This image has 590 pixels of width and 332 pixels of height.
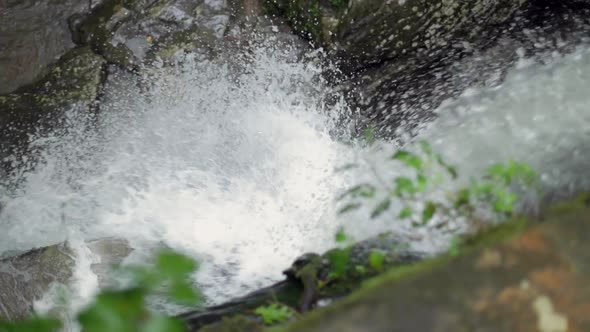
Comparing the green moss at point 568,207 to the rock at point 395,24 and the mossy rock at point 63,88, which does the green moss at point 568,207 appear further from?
the mossy rock at point 63,88

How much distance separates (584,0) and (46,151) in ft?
12.3

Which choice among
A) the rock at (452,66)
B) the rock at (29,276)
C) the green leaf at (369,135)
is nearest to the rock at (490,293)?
the rock at (452,66)

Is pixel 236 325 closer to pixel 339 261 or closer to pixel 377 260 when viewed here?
pixel 339 261

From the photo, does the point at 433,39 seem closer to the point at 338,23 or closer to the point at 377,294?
the point at 338,23

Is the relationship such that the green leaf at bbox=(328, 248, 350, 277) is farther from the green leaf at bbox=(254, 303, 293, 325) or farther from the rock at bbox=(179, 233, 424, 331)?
the green leaf at bbox=(254, 303, 293, 325)

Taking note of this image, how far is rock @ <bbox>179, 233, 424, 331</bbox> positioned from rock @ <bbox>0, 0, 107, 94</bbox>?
2.66 m

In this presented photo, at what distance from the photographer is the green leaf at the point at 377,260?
190 centimetres

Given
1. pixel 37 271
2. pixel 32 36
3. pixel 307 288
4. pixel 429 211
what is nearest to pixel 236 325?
pixel 307 288

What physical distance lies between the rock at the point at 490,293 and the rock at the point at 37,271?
2288mm

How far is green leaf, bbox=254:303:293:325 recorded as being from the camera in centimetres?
198

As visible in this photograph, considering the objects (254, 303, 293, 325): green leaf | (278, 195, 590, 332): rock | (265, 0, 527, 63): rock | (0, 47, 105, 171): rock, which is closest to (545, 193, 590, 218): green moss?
(278, 195, 590, 332): rock

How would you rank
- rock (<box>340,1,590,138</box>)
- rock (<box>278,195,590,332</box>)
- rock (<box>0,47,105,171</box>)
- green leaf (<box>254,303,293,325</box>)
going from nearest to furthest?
rock (<box>278,195,590,332</box>) < green leaf (<box>254,303,293,325</box>) < rock (<box>340,1,590,138</box>) < rock (<box>0,47,105,171</box>)

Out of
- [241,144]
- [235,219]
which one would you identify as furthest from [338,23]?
[235,219]

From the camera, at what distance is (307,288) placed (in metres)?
2.12
